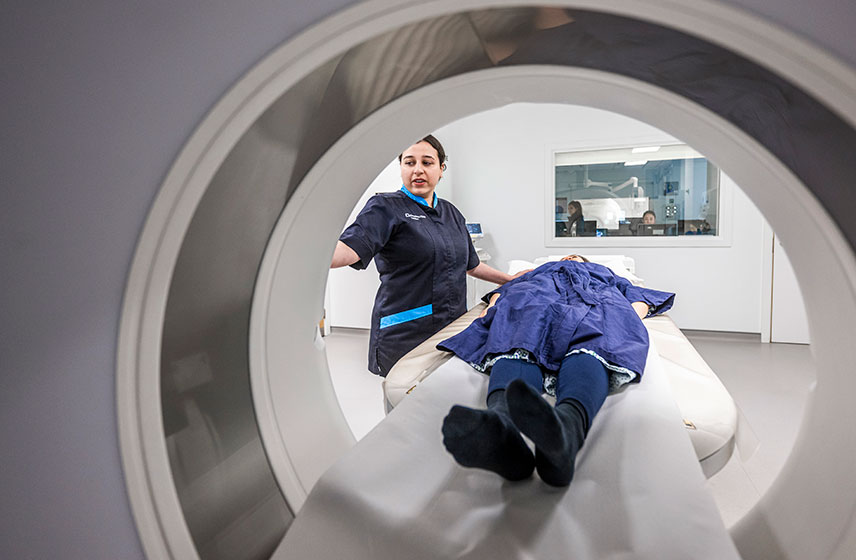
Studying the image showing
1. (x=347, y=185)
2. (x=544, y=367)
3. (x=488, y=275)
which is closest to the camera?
(x=347, y=185)

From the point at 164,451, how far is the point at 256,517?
9.6 inches

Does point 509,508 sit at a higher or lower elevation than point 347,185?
lower

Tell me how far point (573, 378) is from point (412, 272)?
789 mm

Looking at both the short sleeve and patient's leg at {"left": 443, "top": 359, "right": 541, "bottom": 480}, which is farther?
the short sleeve

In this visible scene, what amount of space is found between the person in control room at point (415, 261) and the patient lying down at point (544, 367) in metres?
0.27

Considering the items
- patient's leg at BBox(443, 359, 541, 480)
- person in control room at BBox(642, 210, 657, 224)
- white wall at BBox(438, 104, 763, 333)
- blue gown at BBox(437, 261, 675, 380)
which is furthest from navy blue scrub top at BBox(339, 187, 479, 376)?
person in control room at BBox(642, 210, 657, 224)

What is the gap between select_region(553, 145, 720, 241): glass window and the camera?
3850mm

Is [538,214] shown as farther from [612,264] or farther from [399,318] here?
[399,318]

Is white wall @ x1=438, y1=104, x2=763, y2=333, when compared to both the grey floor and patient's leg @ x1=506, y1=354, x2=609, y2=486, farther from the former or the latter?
patient's leg @ x1=506, y1=354, x2=609, y2=486

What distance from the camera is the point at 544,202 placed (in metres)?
4.17

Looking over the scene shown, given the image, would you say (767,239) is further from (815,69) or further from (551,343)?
(815,69)

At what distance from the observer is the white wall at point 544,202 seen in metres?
3.73

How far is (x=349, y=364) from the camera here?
3484 mm

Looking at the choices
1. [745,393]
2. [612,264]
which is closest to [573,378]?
[745,393]
